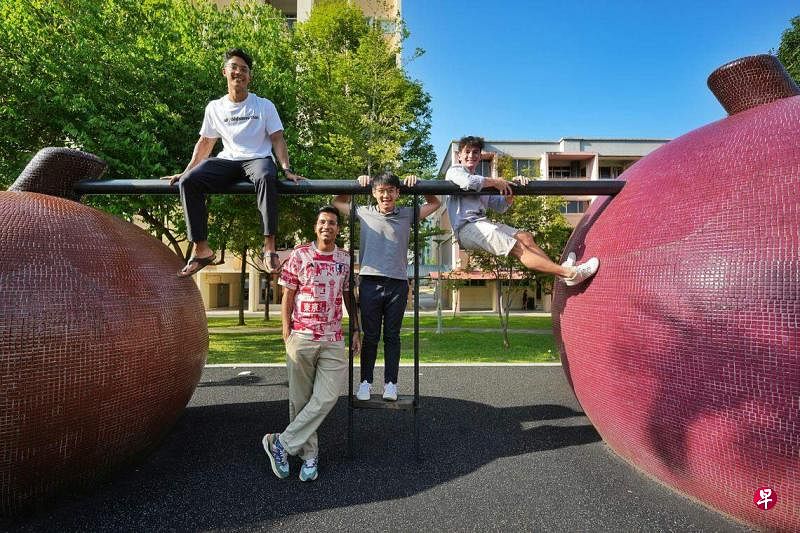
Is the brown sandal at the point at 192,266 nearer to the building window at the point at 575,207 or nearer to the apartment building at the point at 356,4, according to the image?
the apartment building at the point at 356,4

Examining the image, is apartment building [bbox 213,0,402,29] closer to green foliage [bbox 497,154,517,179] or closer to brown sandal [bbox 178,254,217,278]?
green foliage [bbox 497,154,517,179]

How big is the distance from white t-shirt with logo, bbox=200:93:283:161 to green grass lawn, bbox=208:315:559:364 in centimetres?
797

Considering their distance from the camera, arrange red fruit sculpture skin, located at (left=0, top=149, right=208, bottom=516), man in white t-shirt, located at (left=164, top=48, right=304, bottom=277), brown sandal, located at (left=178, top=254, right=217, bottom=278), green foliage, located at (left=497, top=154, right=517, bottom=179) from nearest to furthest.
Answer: red fruit sculpture skin, located at (left=0, top=149, right=208, bottom=516)
brown sandal, located at (left=178, top=254, right=217, bottom=278)
man in white t-shirt, located at (left=164, top=48, right=304, bottom=277)
green foliage, located at (left=497, top=154, right=517, bottom=179)

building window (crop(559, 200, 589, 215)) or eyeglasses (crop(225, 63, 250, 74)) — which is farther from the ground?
building window (crop(559, 200, 589, 215))

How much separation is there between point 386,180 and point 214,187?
172cm

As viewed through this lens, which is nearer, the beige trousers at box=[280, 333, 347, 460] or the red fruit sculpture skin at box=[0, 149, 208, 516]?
the red fruit sculpture skin at box=[0, 149, 208, 516]

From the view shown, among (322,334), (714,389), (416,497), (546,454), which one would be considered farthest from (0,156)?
(714,389)

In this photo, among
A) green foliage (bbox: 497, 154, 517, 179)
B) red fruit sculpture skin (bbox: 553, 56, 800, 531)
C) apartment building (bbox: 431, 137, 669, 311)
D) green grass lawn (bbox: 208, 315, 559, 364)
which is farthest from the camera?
apartment building (bbox: 431, 137, 669, 311)

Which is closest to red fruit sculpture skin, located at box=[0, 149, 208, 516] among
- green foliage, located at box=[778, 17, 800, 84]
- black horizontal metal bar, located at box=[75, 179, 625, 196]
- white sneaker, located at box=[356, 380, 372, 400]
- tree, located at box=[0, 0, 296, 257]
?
black horizontal metal bar, located at box=[75, 179, 625, 196]

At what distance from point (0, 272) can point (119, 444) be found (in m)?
1.49

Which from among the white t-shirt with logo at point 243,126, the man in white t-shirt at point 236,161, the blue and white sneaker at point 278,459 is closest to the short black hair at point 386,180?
the man in white t-shirt at point 236,161

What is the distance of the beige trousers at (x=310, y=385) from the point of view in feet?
11.9

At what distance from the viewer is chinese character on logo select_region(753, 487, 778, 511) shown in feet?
8.34

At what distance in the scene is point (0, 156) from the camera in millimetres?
10438
